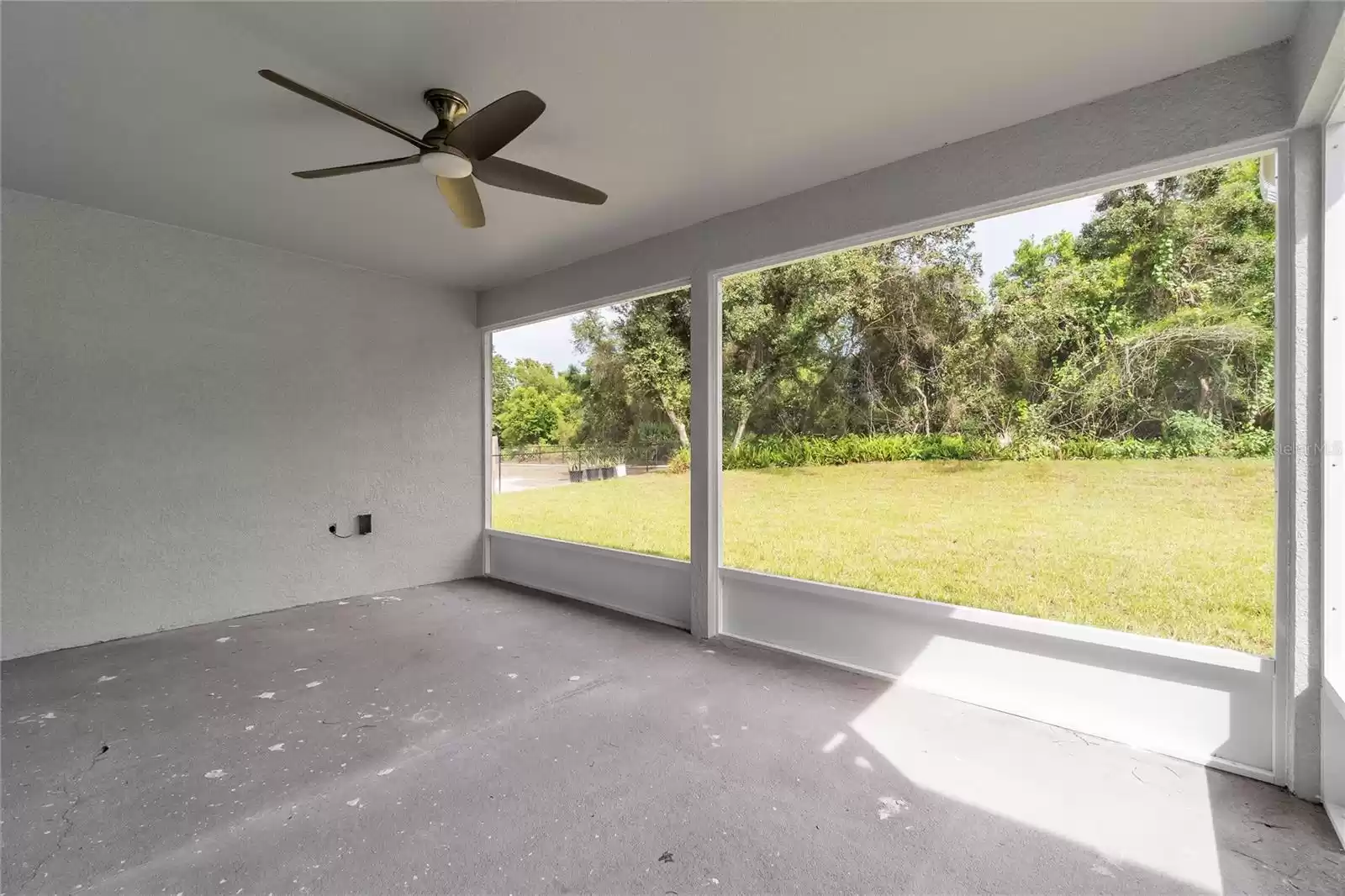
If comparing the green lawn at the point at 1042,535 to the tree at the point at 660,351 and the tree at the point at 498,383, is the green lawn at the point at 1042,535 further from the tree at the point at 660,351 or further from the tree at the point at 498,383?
the tree at the point at 498,383

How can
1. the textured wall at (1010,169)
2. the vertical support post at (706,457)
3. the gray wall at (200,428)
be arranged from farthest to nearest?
1. the vertical support post at (706,457)
2. the gray wall at (200,428)
3. the textured wall at (1010,169)

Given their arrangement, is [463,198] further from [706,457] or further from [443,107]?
[706,457]

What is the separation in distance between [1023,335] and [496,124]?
7.98ft

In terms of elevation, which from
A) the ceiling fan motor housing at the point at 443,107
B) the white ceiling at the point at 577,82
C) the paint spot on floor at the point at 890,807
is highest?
the white ceiling at the point at 577,82

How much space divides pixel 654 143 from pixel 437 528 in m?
3.72

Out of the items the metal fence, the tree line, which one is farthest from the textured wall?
the metal fence

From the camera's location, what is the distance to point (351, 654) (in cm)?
325

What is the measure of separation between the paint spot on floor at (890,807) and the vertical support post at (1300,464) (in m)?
1.34

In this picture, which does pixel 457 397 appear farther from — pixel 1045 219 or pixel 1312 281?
pixel 1312 281

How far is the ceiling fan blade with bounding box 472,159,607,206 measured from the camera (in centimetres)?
225

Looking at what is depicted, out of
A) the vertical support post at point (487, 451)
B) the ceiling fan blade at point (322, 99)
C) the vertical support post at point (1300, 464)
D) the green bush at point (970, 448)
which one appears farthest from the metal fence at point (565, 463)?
the vertical support post at point (1300, 464)

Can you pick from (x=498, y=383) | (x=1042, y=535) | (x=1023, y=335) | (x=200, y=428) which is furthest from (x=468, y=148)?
(x=498, y=383)

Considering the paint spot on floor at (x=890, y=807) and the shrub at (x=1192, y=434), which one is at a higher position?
the shrub at (x=1192, y=434)

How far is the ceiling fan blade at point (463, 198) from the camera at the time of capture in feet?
7.72
